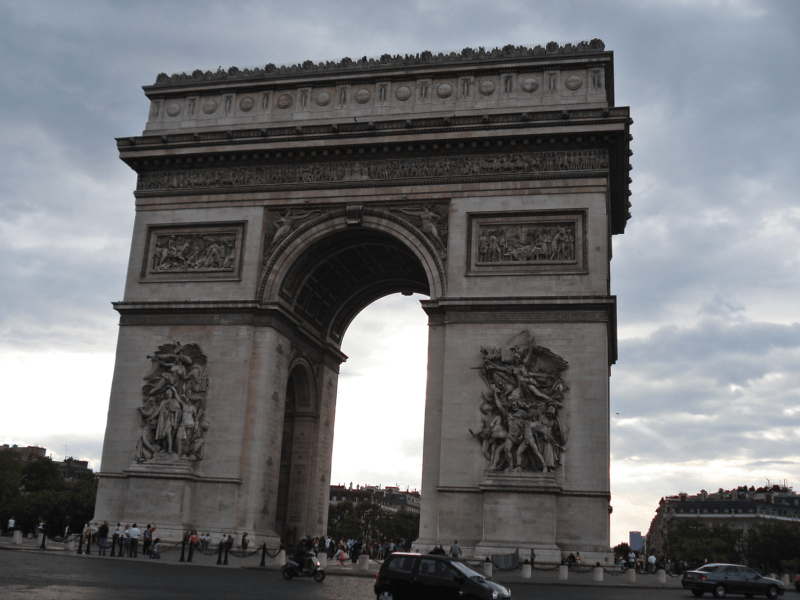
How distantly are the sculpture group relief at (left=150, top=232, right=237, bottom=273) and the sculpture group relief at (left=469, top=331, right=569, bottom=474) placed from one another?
11455 mm

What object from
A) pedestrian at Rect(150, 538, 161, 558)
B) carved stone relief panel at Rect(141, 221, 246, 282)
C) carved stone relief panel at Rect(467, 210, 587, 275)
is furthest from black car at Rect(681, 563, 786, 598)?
carved stone relief panel at Rect(141, 221, 246, 282)

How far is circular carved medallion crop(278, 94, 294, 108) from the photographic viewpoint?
1389 inches

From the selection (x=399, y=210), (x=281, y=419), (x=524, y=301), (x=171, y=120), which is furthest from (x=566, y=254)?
(x=171, y=120)

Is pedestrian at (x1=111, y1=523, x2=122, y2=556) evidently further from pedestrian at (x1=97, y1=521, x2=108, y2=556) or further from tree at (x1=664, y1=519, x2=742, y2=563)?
tree at (x1=664, y1=519, x2=742, y2=563)

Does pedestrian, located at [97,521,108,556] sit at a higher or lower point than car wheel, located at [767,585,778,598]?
higher

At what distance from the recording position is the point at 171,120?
1426 inches

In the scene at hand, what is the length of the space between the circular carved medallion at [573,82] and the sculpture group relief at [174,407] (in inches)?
700

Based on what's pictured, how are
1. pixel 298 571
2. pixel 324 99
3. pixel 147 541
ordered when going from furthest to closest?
pixel 324 99 → pixel 147 541 → pixel 298 571

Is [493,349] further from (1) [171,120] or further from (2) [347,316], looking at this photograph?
(1) [171,120]

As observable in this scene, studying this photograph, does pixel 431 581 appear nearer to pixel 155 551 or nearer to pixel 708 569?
pixel 708 569

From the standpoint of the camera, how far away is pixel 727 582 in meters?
26.5

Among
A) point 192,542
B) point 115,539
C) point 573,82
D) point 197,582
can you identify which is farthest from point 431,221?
point 197,582

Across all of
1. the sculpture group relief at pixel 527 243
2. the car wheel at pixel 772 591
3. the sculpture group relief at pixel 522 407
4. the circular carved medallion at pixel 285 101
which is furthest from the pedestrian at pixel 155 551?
the car wheel at pixel 772 591

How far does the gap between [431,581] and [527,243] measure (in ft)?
55.3
